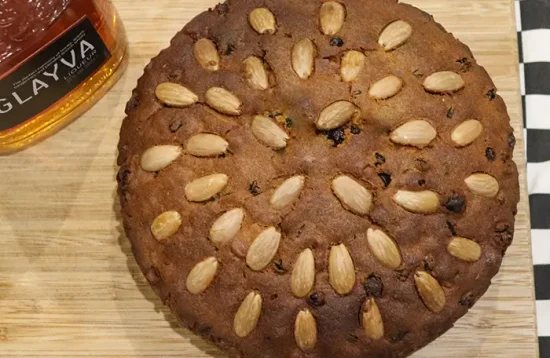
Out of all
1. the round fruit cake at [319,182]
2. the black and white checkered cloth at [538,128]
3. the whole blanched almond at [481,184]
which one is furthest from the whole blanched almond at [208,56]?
the black and white checkered cloth at [538,128]

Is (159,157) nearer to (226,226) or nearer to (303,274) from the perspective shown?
(226,226)

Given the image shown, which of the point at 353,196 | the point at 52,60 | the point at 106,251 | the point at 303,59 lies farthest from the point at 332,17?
the point at 106,251

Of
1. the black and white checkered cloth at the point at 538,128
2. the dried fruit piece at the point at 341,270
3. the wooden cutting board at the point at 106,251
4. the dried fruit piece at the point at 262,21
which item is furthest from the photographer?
the black and white checkered cloth at the point at 538,128

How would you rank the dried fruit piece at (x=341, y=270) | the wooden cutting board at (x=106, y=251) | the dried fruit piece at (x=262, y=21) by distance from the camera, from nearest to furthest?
the dried fruit piece at (x=341, y=270)
the dried fruit piece at (x=262, y=21)
the wooden cutting board at (x=106, y=251)

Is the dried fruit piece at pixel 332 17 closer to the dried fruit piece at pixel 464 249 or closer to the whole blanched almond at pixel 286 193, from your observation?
the whole blanched almond at pixel 286 193

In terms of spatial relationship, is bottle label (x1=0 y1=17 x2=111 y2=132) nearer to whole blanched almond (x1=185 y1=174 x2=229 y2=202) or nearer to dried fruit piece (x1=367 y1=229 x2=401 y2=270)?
whole blanched almond (x1=185 y1=174 x2=229 y2=202)

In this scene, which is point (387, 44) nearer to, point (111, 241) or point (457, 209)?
point (457, 209)

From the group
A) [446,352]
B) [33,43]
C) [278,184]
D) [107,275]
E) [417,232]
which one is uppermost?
→ [33,43]

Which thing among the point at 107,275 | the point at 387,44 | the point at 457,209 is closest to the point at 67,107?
the point at 107,275
